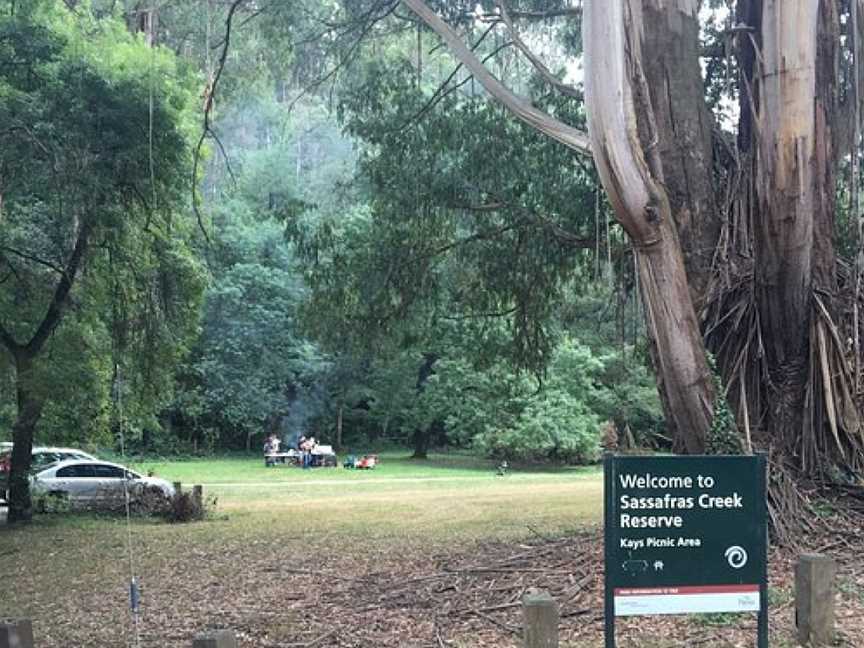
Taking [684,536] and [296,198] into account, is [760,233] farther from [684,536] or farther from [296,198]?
[296,198]

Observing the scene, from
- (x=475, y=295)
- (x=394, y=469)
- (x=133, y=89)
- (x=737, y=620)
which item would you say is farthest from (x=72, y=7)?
(x=394, y=469)

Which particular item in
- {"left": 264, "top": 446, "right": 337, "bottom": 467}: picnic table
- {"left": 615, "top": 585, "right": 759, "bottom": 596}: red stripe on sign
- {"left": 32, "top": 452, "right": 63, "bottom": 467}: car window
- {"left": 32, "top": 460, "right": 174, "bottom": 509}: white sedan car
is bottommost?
{"left": 264, "top": 446, "right": 337, "bottom": 467}: picnic table

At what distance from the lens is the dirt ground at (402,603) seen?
758 centimetres

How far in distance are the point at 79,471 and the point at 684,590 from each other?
823 inches

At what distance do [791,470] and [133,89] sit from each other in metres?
10.9

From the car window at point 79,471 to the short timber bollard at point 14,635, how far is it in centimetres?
2006

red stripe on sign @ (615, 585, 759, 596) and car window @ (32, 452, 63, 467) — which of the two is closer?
red stripe on sign @ (615, 585, 759, 596)

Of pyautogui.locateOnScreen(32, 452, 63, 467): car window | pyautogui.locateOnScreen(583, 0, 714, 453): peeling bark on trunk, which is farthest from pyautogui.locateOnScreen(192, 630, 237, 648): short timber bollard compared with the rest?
pyautogui.locateOnScreen(32, 452, 63, 467): car window

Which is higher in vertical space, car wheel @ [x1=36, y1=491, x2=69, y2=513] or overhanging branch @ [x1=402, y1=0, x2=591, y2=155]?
overhanging branch @ [x1=402, y1=0, x2=591, y2=155]

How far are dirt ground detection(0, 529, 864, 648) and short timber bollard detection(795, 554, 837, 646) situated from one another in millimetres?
239

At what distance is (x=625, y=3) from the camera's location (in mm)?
9992

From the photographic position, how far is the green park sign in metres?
5.76

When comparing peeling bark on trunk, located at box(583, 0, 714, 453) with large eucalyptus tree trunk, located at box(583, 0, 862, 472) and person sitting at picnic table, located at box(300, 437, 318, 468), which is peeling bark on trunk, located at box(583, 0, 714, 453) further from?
person sitting at picnic table, located at box(300, 437, 318, 468)

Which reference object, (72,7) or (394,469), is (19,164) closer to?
(72,7)
